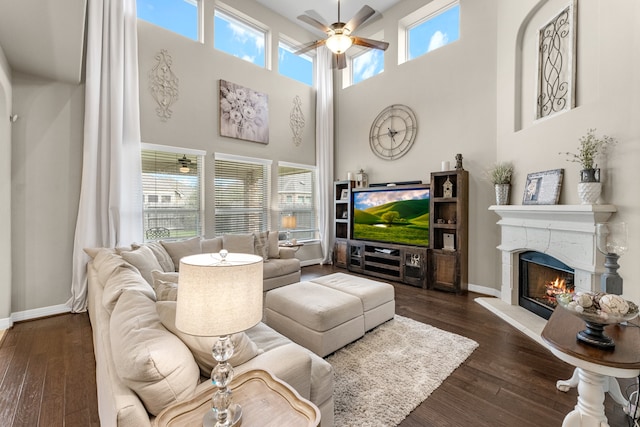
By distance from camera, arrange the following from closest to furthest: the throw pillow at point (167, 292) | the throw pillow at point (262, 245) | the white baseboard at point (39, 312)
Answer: the throw pillow at point (167, 292) < the white baseboard at point (39, 312) < the throw pillow at point (262, 245)

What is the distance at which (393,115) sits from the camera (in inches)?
207

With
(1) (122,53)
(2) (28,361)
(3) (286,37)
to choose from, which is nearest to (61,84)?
(1) (122,53)

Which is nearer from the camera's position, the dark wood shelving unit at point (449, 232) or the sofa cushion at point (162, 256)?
the sofa cushion at point (162, 256)

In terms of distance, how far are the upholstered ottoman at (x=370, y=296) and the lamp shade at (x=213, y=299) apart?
1968 millimetres

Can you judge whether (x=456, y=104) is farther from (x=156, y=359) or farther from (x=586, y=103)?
(x=156, y=359)

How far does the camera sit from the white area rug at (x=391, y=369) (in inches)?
69.9

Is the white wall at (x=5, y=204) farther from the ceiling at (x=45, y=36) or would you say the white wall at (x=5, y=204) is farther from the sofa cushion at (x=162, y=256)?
the sofa cushion at (x=162, y=256)

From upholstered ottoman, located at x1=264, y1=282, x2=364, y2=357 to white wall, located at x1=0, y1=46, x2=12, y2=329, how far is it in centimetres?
287

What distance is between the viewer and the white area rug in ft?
5.82

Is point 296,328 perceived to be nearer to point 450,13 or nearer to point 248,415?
point 248,415

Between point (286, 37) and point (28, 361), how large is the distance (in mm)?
6074

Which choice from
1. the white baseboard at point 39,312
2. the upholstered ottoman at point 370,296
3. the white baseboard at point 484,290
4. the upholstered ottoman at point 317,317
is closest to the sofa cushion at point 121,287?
the upholstered ottoman at point 317,317

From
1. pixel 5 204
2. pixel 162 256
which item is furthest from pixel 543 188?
pixel 5 204

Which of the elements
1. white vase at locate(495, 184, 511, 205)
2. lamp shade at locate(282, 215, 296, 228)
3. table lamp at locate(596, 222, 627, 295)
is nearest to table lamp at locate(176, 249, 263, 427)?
table lamp at locate(596, 222, 627, 295)
